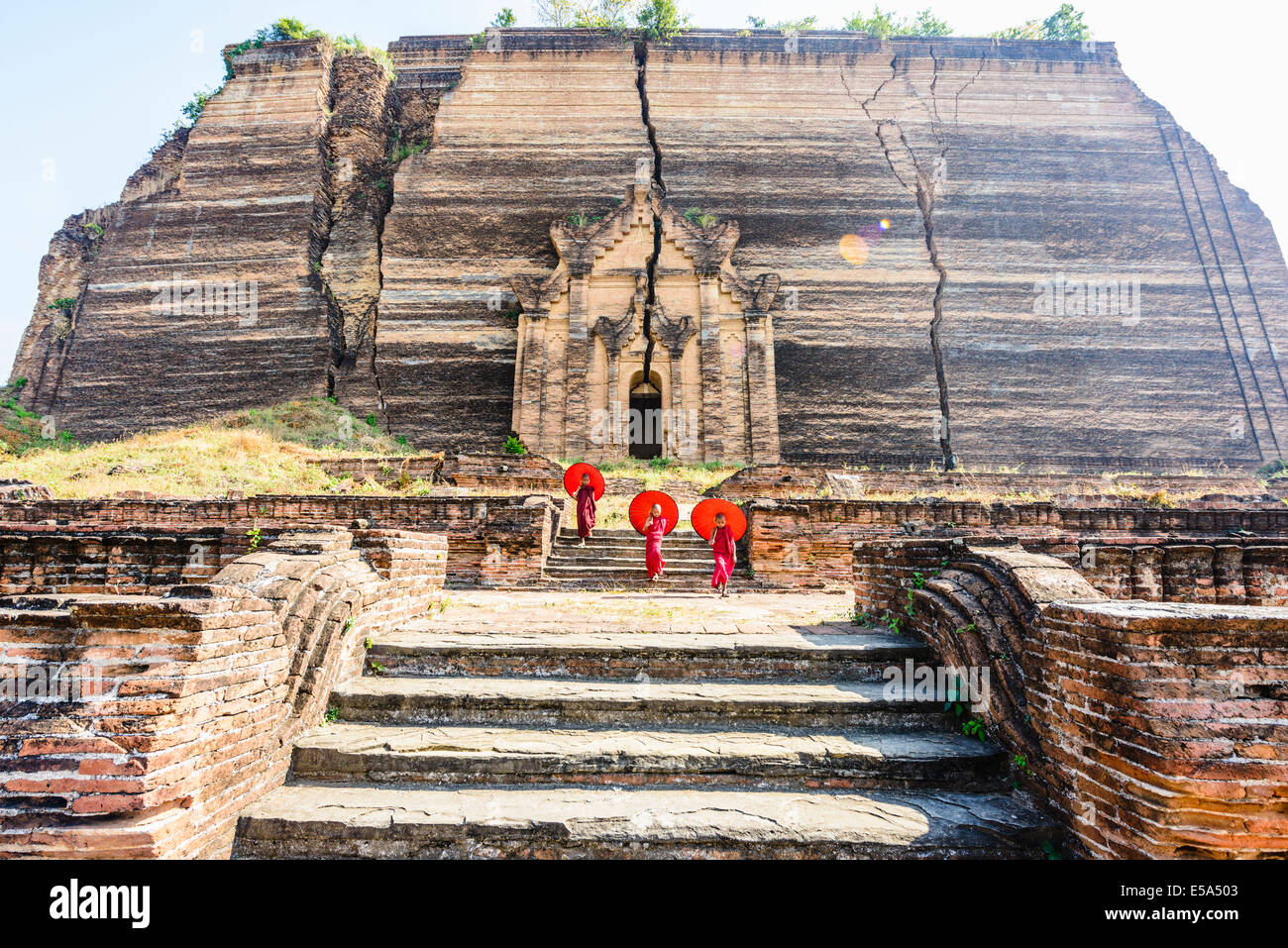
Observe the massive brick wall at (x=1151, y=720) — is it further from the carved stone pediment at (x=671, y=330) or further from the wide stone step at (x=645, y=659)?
the carved stone pediment at (x=671, y=330)

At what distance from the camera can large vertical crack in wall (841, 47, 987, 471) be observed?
66.9 feet

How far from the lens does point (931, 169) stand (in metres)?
22.8

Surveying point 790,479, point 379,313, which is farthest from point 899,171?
point 379,313

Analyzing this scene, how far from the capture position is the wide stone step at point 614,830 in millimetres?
2760

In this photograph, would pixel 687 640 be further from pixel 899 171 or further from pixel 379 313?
pixel 899 171

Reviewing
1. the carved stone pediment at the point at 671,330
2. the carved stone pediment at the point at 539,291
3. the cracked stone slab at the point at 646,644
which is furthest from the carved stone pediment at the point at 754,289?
the cracked stone slab at the point at 646,644

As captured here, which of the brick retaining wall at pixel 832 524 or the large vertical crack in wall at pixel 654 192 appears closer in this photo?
the brick retaining wall at pixel 832 524

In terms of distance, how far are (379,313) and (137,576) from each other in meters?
17.0

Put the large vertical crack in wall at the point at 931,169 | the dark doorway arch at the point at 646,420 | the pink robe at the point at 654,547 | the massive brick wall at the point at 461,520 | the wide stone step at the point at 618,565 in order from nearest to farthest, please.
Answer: the massive brick wall at the point at 461,520, the pink robe at the point at 654,547, the wide stone step at the point at 618,565, the dark doorway arch at the point at 646,420, the large vertical crack in wall at the point at 931,169

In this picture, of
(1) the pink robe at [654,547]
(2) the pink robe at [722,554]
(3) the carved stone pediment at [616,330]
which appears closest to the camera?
(2) the pink robe at [722,554]

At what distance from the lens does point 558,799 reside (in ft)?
9.91

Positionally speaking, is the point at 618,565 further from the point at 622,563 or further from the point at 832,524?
the point at 832,524

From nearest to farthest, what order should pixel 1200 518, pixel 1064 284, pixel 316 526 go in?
pixel 316 526
pixel 1200 518
pixel 1064 284

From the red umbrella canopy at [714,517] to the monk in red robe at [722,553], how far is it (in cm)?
16
